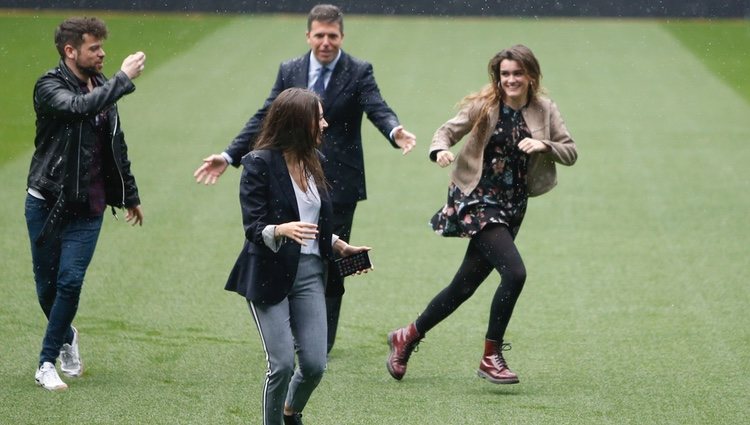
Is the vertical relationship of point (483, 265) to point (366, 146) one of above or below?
above

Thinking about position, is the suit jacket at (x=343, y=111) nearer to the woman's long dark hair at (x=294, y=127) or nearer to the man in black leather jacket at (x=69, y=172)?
the man in black leather jacket at (x=69, y=172)

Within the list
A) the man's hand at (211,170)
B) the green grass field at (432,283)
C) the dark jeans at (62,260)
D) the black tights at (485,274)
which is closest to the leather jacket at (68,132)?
the dark jeans at (62,260)

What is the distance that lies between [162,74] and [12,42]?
429cm

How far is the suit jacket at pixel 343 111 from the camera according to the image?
716 cm

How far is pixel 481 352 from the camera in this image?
7.59 metres

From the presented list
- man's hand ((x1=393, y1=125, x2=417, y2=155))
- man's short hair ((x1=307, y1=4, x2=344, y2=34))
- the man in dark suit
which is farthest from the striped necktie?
man's hand ((x1=393, y1=125, x2=417, y2=155))

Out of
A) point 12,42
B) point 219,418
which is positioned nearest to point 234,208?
point 219,418

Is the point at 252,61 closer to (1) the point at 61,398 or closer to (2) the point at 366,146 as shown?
(2) the point at 366,146

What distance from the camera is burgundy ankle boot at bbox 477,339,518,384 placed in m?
6.73

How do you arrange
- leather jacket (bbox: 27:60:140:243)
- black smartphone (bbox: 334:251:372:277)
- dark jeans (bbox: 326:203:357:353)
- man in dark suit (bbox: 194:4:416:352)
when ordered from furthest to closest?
dark jeans (bbox: 326:203:357:353), man in dark suit (bbox: 194:4:416:352), leather jacket (bbox: 27:60:140:243), black smartphone (bbox: 334:251:372:277)

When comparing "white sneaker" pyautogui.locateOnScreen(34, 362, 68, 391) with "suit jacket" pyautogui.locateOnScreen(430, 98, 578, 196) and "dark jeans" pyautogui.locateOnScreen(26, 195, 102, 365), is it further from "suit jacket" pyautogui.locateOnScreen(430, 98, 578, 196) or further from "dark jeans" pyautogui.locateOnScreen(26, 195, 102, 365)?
"suit jacket" pyautogui.locateOnScreen(430, 98, 578, 196)

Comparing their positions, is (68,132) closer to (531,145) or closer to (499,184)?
(499,184)

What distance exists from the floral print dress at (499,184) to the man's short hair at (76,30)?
204cm

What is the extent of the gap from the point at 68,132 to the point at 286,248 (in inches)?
67.3
